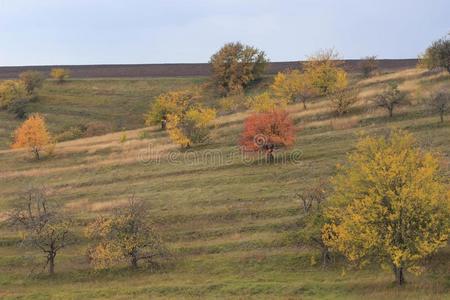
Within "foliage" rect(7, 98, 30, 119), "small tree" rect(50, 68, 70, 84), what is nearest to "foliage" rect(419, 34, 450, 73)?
"foliage" rect(7, 98, 30, 119)

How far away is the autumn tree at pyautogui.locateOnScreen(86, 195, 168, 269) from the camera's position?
41531 mm

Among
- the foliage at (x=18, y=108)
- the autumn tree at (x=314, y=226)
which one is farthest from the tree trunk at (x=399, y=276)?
the foliage at (x=18, y=108)

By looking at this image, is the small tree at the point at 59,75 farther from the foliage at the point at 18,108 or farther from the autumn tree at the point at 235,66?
the autumn tree at the point at 235,66

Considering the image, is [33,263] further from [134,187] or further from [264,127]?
[264,127]

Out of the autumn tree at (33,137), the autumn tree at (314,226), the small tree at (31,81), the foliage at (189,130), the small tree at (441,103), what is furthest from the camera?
the small tree at (31,81)

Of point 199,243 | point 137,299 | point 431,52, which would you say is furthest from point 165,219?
point 431,52

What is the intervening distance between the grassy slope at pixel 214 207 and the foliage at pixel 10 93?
37143mm

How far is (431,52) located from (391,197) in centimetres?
5936

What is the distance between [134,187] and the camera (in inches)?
2400

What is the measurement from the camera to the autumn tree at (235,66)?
4936 inches

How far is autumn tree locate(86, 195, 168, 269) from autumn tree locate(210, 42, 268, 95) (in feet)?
268

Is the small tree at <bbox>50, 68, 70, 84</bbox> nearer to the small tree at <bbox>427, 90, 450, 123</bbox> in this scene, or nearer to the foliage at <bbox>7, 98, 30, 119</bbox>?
the foliage at <bbox>7, 98, 30, 119</bbox>

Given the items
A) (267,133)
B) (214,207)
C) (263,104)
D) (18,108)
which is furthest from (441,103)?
(18,108)

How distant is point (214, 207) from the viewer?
5172 centimetres
